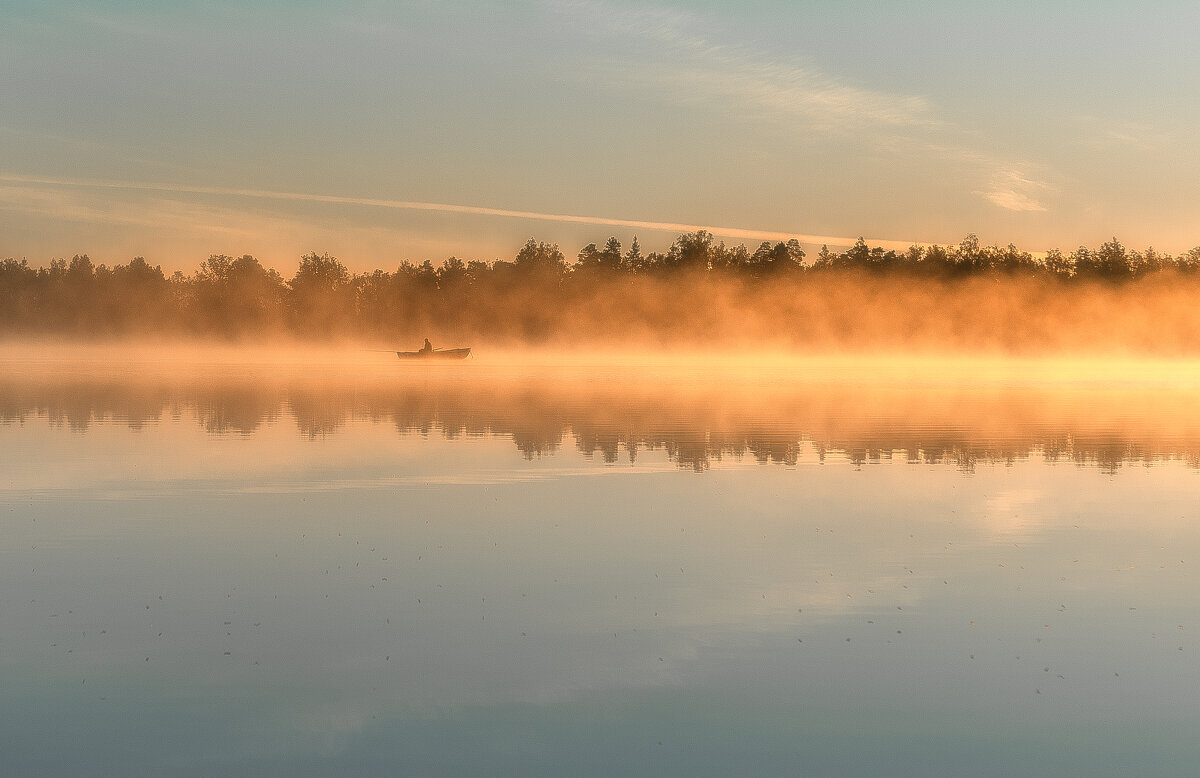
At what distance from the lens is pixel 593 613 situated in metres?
15.9

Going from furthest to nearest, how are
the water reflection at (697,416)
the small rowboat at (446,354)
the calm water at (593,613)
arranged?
the small rowboat at (446,354) < the water reflection at (697,416) < the calm water at (593,613)

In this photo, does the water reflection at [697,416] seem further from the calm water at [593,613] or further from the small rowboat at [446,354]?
the small rowboat at [446,354]

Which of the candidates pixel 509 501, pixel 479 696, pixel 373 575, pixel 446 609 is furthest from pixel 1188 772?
pixel 509 501

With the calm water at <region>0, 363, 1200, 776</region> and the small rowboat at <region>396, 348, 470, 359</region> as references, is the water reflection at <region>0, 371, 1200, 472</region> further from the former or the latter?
the small rowboat at <region>396, 348, 470, 359</region>

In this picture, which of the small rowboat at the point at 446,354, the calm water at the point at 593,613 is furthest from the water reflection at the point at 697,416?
the small rowboat at the point at 446,354

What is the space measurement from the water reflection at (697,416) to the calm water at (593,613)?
2.82 meters

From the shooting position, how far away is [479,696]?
12508 millimetres

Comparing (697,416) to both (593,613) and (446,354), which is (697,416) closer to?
(593,613)

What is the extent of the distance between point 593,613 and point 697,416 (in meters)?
37.5

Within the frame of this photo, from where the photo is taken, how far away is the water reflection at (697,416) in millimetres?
37844

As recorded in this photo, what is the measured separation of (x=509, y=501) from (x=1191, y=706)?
609 inches

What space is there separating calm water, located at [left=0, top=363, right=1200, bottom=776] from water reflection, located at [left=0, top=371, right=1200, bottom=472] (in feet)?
9.26

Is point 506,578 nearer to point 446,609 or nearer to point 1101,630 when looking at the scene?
point 446,609

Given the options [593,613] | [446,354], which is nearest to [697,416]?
[593,613]
